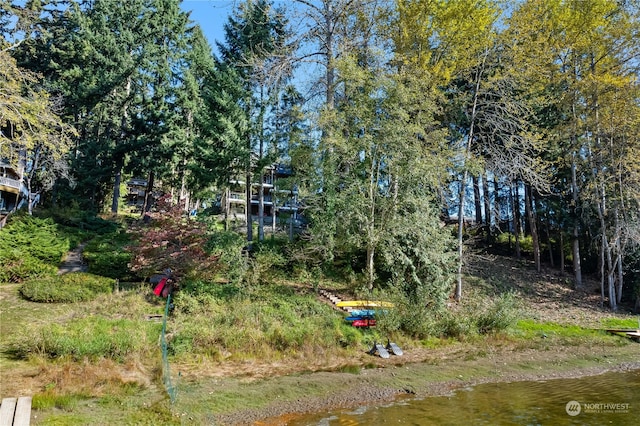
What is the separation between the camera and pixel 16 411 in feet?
20.7

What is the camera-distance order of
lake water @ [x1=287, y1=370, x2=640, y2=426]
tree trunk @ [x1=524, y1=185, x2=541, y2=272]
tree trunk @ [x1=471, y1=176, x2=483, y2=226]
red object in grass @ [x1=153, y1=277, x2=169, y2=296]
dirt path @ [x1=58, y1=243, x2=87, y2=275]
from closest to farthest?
lake water @ [x1=287, y1=370, x2=640, y2=426] < red object in grass @ [x1=153, y1=277, x2=169, y2=296] < dirt path @ [x1=58, y1=243, x2=87, y2=275] < tree trunk @ [x1=524, y1=185, x2=541, y2=272] < tree trunk @ [x1=471, y1=176, x2=483, y2=226]

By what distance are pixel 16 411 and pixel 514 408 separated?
30.7ft

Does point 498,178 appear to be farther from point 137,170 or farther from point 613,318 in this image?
point 137,170

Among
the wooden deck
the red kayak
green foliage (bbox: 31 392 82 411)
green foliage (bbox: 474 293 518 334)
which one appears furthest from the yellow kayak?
→ the wooden deck

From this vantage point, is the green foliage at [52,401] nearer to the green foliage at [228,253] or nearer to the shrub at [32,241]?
the green foliage at [228,253]

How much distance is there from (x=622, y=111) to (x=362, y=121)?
42.9 feet

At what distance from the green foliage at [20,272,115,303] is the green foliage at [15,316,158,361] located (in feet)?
9.73

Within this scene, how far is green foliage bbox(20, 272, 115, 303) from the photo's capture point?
13195 mm

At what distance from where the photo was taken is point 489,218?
28.6 meters

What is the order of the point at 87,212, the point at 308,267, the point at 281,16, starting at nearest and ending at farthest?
the point at 308,267
the point at 281,16
the point at 87,212

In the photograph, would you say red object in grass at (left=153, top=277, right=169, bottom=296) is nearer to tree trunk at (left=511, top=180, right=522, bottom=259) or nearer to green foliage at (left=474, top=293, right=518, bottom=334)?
green foliage at (left=474, top=293, right=518, bottom=334)

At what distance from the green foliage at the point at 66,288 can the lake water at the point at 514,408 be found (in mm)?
9568

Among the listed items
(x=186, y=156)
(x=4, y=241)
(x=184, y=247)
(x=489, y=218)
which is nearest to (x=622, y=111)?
(x=489, y=218)

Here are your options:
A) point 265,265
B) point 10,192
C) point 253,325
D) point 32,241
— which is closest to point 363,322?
point 253,325
